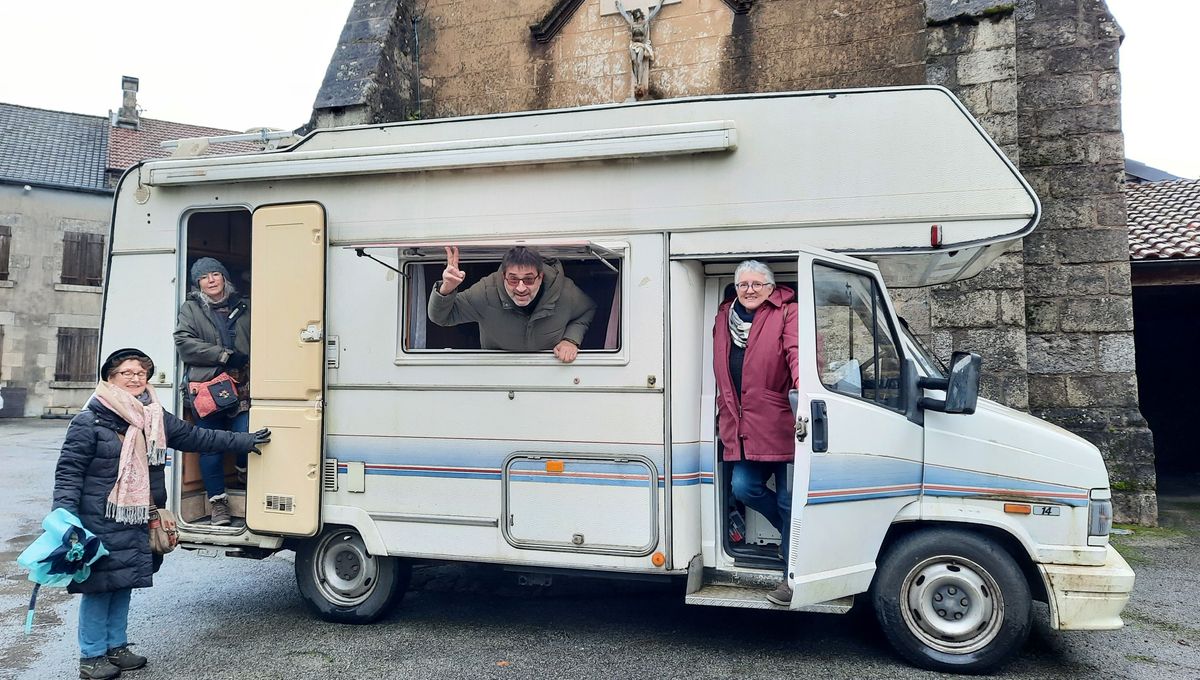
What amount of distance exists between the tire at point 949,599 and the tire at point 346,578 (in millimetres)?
2937

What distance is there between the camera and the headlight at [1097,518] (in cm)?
435

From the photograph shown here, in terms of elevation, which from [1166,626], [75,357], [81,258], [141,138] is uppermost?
[141,138]

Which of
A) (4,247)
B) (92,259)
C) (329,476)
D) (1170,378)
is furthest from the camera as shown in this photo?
(92,259)

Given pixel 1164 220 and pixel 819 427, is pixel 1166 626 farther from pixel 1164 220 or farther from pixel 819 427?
pixel 1164 220

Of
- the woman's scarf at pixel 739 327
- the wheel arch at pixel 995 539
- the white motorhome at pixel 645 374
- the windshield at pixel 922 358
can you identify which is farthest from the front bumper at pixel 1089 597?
the woman's scarf at pixel 739 327

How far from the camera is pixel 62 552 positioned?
165 inches

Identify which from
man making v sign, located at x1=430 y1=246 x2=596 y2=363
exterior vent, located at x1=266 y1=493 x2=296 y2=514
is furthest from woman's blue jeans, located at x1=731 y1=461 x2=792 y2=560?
exterior vent, located at x1=266 y1=493 x2=296 y2=514

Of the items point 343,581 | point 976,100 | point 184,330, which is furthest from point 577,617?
point 976,100

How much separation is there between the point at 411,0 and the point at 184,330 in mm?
7811

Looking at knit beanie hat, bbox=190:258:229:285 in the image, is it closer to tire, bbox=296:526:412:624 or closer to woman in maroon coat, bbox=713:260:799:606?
tire, bbox=296:526:412:624

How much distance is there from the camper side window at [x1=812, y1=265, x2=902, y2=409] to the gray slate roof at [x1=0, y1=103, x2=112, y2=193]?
27.7m

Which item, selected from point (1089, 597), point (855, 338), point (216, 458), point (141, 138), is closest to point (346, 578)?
point (216, 458)

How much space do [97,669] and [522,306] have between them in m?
3.03

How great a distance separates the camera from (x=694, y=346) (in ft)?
15.6
